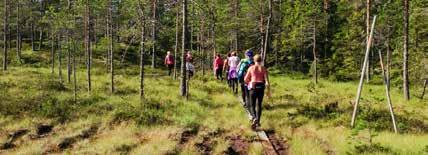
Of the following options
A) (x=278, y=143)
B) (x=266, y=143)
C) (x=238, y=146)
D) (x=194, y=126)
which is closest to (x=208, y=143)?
(x=238, y=146)

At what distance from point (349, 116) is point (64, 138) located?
30.8ft

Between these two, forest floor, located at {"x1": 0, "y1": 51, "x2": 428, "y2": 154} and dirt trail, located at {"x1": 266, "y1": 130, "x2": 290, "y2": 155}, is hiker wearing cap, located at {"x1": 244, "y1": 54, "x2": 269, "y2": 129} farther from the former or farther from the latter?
forest floor, located at {"x1": 0, "y1": 51, "x2": 428, "y2": 154}

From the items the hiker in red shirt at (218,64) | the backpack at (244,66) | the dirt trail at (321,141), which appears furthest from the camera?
the hiker in red shirt at (218,64)

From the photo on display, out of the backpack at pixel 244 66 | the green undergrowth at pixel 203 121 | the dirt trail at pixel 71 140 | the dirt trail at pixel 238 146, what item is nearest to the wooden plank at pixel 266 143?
the green undergrowth at pixel 203 121

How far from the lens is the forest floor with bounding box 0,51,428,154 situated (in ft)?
41.9

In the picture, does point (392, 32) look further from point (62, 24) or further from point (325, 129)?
point (325, 129)

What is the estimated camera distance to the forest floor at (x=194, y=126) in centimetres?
1277

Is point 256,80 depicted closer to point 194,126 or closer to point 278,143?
point 278,143

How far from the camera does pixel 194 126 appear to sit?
50.7ft

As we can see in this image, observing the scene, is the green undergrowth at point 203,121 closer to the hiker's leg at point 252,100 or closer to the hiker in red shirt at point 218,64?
the hiker's leg at point 252,100

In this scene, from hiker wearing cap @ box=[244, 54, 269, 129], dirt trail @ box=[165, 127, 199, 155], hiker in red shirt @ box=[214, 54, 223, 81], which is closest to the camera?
dirt trail @ box=[165, 127, 199, 155]

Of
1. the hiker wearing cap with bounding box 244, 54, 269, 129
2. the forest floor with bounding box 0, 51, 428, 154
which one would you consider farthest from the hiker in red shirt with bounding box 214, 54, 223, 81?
the hiker wearing cap with bounding box 244, 54, 269, 129

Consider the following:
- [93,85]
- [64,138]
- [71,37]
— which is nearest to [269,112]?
[64,138]

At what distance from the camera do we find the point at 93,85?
30.9m
